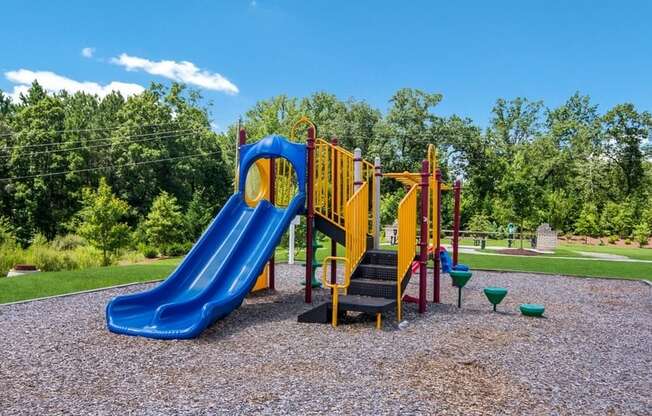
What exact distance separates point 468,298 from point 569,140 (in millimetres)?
41523

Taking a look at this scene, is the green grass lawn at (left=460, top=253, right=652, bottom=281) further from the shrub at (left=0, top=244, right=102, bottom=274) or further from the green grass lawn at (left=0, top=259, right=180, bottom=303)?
the shrub at (left=0, top=244, right=102, bottom=274)

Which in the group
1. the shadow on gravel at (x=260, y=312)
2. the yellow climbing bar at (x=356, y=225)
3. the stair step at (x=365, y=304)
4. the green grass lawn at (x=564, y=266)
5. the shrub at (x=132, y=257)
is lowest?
the shrub at (x=132, y=257)

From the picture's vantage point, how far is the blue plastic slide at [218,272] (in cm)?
632

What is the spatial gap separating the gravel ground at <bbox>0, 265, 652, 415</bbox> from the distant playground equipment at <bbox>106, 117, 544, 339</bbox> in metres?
0.31

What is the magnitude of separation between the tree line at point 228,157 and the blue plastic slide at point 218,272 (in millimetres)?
18802

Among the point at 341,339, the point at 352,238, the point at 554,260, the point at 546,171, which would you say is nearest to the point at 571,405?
the point at 341,339

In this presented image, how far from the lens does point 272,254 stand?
26.4 ft

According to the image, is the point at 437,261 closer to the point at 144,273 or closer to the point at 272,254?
the point at 272,254

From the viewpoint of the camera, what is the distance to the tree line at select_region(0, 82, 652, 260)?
33.0 metres

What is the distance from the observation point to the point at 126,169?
35.1 meters

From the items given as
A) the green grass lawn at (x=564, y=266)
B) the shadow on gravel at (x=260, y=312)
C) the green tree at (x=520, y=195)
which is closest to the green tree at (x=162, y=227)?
the green grass lawn at (x=564, y=266)

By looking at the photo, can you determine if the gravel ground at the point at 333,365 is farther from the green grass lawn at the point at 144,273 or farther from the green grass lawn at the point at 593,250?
the green grass lawn at the point at 593,250

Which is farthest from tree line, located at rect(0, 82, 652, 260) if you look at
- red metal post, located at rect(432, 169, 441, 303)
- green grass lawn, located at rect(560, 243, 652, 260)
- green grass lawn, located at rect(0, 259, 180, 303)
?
red metal post, located at rect(432, 169, 441, 303)

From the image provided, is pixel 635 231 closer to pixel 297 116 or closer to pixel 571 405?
pixel 297 116
